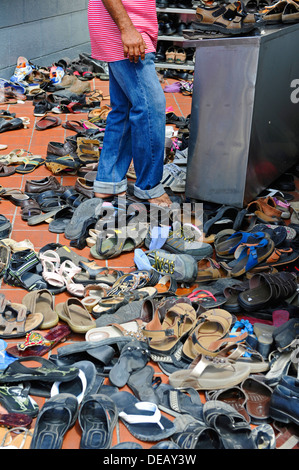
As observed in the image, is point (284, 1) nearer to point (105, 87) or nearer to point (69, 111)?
point (69, 111)

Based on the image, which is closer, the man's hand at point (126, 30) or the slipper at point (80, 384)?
the slipper at point (80, 384)

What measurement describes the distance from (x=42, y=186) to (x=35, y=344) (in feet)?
6.04

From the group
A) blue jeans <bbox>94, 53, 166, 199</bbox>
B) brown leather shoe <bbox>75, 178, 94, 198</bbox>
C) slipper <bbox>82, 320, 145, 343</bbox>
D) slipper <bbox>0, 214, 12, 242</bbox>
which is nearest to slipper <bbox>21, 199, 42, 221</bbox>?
slipper <bbox>0, 214, 12, 242</bbox>

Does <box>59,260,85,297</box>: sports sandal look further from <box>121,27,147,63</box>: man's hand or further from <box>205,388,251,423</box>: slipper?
<box>121,27,147,63</box>: man's hand

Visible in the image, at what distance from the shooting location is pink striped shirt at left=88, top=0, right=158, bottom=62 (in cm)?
330

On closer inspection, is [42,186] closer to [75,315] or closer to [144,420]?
[75,315]

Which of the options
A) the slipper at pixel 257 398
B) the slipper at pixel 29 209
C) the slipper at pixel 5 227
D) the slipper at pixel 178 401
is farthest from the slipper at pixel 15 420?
the slipper at pixel 29 209

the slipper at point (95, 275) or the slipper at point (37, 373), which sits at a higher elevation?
the slipper at point (37, 373)

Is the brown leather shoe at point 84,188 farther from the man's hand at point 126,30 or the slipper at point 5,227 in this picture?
the man's hand at point 126,30

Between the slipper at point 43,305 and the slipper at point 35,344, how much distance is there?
10cm

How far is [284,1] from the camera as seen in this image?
3.84 m

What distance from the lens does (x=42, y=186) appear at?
13.6ft

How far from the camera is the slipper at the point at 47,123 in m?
5.55

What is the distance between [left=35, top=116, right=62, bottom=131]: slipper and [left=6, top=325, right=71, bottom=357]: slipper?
3.35m
